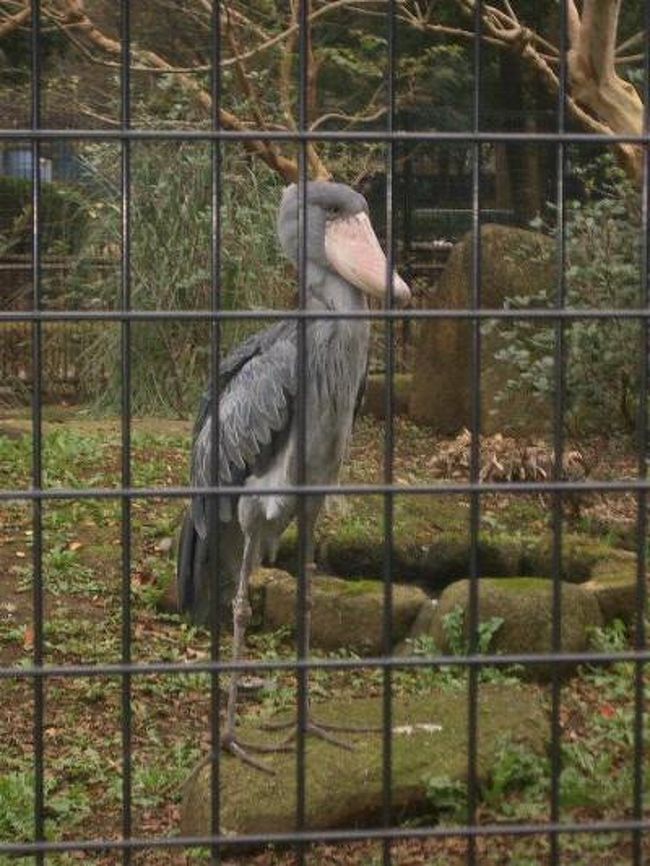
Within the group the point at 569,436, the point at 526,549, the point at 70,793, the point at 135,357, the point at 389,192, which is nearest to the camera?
the point at 389,192

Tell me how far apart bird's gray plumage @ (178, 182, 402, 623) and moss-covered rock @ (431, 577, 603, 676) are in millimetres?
732

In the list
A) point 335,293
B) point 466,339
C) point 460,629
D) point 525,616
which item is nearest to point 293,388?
point 335,293

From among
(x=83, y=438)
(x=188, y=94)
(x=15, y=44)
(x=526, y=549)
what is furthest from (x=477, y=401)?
(x=15, y=44)

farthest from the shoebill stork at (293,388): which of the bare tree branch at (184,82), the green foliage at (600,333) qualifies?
the bare tree branch at (184,82)

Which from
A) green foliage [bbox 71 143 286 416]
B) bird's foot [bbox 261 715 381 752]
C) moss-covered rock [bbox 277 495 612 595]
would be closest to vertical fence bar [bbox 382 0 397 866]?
bird's foot [bbox 261 715 381 752]

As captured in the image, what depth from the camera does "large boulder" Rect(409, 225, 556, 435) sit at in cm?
1026

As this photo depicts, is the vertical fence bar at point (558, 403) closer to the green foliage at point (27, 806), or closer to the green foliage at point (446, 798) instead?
the green foliage at point (446, 798)

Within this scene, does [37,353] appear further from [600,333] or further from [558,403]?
[600,333]

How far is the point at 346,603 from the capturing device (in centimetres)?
602

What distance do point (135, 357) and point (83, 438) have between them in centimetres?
218

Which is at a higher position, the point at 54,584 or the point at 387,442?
the point at 387,442

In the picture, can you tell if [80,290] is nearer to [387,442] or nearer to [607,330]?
[607,330]

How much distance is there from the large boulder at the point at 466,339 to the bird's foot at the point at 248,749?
18.9ft

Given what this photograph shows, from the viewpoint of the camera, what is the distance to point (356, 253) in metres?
5.16
